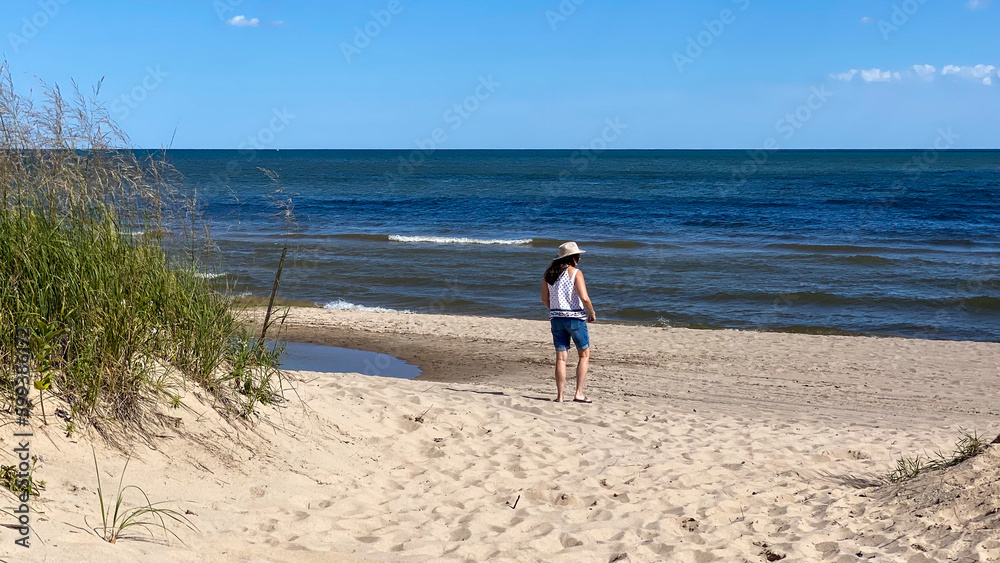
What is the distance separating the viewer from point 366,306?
1590cm

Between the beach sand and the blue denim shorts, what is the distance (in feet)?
1.99

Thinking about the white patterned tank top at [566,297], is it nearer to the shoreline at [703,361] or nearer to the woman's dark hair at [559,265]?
the woman's dark hair at [559,265]

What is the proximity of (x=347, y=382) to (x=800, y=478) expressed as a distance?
4.04m

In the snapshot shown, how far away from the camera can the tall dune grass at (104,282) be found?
4.27 metres

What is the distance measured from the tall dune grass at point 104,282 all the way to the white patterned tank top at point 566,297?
306cm

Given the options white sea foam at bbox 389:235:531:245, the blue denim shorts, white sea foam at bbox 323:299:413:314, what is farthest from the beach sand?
white sea foam at bbox 389:235:531:245

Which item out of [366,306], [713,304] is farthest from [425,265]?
[713,304]

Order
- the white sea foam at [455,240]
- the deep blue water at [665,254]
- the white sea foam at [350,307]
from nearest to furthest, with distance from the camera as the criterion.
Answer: the white sea foam at [350,307], the deep blue water at [665,254], the white sea foam at [455,240]

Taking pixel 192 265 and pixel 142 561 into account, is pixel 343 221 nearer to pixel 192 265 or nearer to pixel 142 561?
pixel 192 265

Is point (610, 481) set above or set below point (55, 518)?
below

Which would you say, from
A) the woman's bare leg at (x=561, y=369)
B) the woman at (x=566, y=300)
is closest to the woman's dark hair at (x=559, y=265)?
the woman at (x=566, y=300)

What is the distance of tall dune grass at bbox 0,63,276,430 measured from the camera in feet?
14.0

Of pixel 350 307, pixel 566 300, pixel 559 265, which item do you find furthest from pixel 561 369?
pixel 350 307

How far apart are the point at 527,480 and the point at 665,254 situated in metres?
18.4
